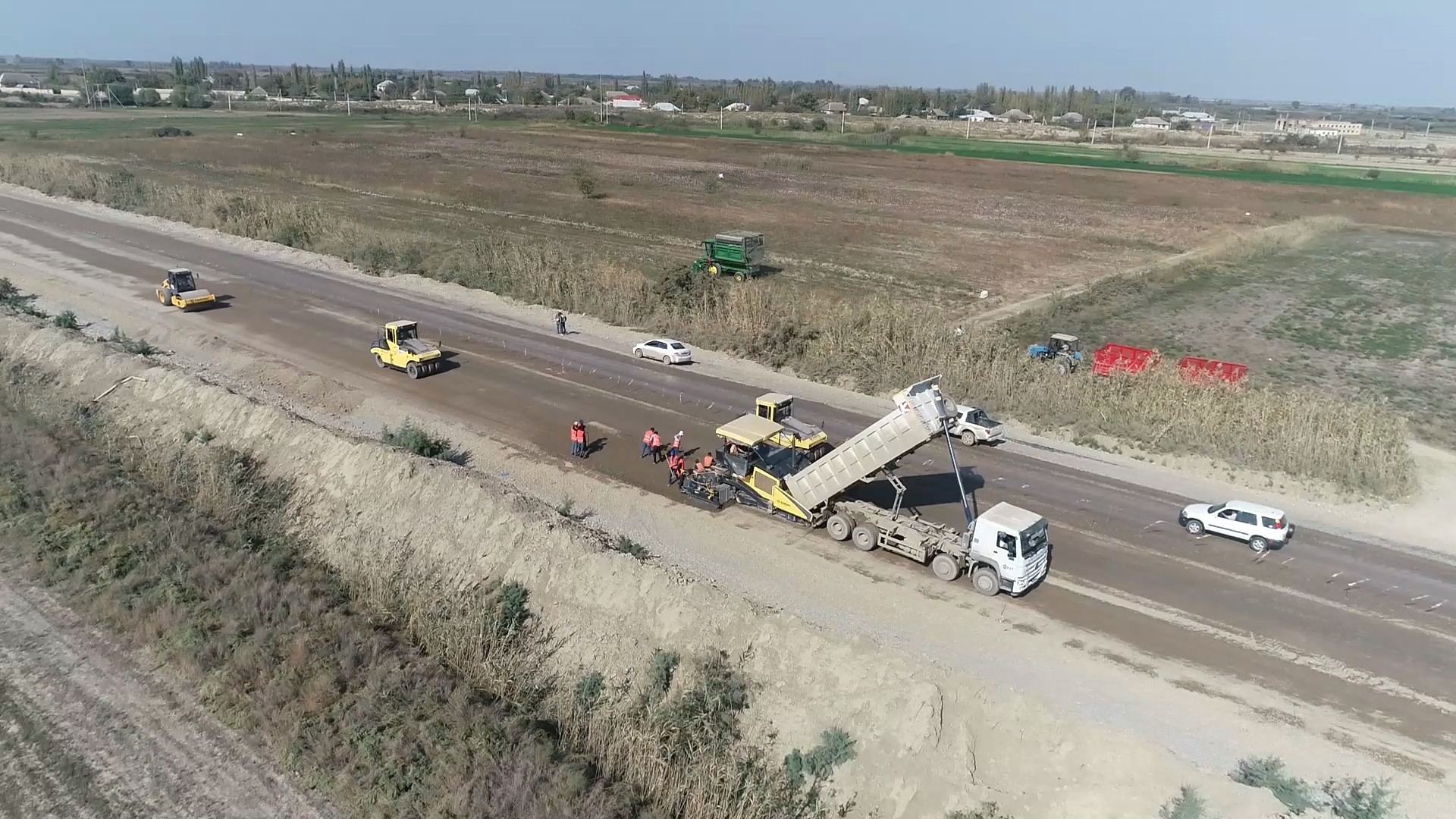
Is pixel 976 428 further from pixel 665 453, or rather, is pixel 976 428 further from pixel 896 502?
pixel 665 453

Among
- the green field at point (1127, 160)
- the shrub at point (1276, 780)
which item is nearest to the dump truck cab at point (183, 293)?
the shrub at point (1276, 780)

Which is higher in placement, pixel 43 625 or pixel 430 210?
pixel 430 210

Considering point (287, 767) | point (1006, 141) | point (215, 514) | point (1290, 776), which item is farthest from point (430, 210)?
point (1006, 141)

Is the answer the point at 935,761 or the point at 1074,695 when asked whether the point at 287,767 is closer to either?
the point at 935,761

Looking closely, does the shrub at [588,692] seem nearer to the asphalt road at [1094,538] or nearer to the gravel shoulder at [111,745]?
the gravel shoulder at [111,745]

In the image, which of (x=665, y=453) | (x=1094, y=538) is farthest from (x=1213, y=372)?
(x=665, y=453)

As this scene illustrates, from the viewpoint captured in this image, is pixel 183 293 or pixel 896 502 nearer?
pixel 896 502

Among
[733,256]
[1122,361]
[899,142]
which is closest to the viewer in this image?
[1122,361]
